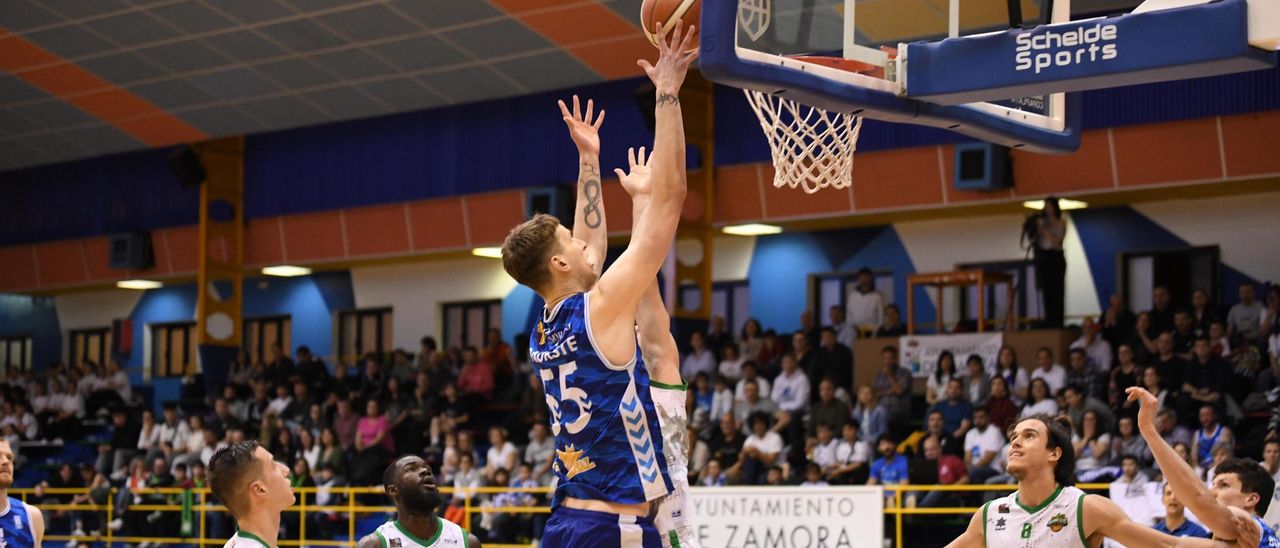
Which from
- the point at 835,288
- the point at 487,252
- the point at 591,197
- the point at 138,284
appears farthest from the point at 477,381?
the point at 591,197

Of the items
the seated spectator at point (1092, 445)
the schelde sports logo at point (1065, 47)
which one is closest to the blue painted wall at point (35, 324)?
the seated spectator at point (1092, 445)

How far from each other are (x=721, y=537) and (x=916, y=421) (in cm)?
397

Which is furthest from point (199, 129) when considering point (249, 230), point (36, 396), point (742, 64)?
point (742, 64)

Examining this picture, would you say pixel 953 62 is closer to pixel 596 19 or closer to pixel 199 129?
pixel 596 19

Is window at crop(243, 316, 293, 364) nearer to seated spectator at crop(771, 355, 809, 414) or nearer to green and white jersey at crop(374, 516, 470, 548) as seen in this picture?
seated spectator at crop(771, 355, 809, 414)

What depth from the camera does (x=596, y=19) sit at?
19.2m

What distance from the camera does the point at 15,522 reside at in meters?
8.54

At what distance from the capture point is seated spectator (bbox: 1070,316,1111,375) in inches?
669

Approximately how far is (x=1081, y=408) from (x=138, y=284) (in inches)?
739

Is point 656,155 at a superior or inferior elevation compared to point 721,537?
superior

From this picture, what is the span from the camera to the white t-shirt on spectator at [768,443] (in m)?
17.3

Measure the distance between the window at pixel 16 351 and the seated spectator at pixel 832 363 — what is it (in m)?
18.8

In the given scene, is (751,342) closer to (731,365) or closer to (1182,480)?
(731,365)

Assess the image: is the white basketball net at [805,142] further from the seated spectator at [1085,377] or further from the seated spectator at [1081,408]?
the seated spectator at [1085,377]
